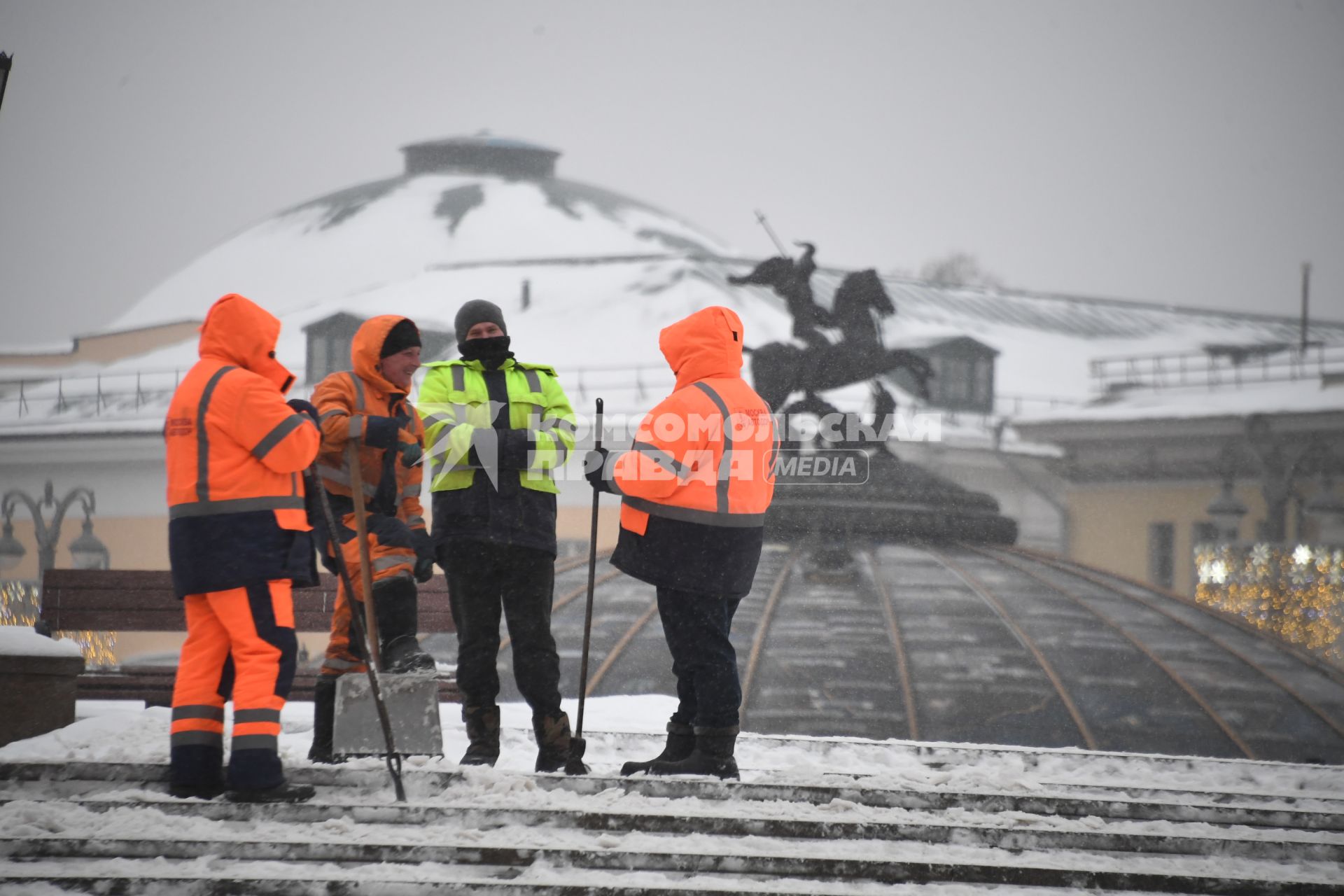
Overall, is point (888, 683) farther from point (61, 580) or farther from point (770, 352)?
point (61, 580)

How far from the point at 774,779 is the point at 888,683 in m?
6.60

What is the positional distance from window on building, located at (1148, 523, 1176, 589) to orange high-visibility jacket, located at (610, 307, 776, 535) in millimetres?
24163

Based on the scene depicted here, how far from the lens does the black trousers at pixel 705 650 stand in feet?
16.4

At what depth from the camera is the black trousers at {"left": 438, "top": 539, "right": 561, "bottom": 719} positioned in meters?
5.09

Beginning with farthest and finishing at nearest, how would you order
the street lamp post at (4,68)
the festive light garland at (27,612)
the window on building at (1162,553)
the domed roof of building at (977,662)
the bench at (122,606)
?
the window on building at (1162,553), the festive light garland at (27,612), the domed roof of building at (977,662), the bench at (122,606), the street lamp post at (4,68)

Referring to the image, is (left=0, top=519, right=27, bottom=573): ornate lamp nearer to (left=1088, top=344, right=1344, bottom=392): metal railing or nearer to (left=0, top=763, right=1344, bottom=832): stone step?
(left=0, top=763, right=1344, bottom=832): stone step

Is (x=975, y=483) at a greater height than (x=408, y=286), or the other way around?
(x=408, y=286)

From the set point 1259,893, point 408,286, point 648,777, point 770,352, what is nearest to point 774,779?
point 648,777

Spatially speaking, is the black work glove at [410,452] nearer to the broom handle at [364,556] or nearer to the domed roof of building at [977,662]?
the broom handle at [364,556]

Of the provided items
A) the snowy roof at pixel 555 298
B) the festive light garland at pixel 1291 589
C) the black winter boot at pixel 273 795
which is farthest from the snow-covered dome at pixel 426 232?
the black winter boot at pixel 273 795

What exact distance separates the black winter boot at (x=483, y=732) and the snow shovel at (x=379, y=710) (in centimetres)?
35

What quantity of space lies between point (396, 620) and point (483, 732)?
49 centimetres

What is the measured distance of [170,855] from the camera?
383 centimetres

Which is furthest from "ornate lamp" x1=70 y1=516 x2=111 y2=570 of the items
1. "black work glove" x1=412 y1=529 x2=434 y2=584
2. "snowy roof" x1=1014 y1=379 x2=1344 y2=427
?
"snowy roof" x1=1014 y1=379 x2=1344 y2=427
